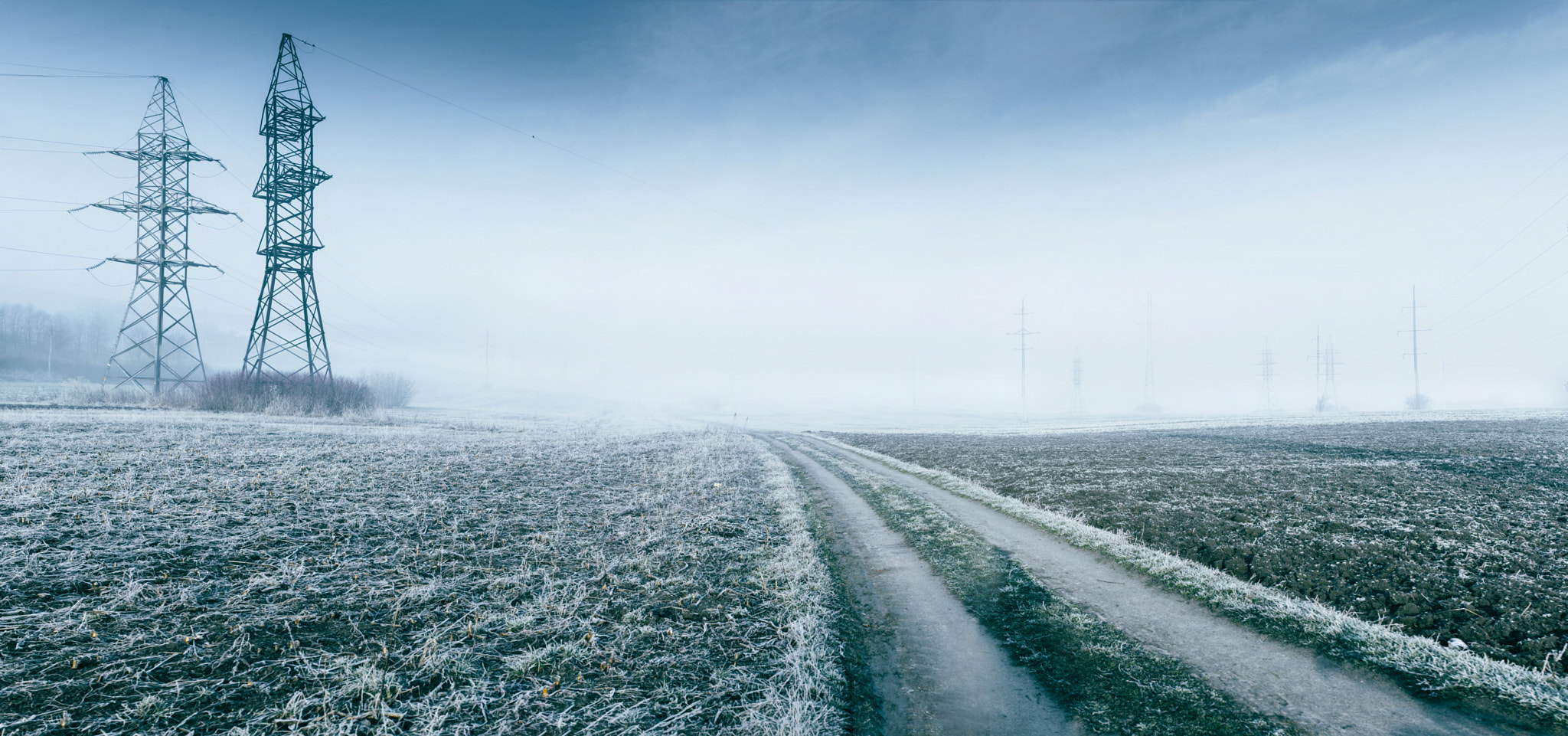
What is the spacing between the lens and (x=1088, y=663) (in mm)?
6422

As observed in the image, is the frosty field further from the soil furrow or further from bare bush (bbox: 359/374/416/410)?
bare bush (bbox: 359/374/416/410)

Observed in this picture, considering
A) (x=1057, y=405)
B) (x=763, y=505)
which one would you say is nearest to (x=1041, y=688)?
(x=763, y=505)

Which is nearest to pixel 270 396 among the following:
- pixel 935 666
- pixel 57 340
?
pixel 935 666

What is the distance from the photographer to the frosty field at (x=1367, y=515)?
Result: 7551 mm

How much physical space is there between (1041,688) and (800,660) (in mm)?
2460

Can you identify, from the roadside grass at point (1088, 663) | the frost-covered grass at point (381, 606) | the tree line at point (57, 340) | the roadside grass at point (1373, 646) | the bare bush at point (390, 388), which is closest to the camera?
the frost-covered grass at point (381, 606)

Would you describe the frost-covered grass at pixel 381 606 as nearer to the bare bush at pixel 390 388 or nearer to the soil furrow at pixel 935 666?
the soil furrow at pixel 935 666

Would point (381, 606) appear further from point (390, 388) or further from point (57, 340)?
point (57, 340)

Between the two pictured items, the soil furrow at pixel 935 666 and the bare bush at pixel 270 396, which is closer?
the soil furrow at pixel 935 666

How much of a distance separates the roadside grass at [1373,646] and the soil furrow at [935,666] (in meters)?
3.56

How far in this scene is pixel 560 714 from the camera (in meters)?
5.02

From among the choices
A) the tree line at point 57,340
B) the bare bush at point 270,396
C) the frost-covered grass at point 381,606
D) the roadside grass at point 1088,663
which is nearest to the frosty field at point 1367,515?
the roadside grass at point 1088,663

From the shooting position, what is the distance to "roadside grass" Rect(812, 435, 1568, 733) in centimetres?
534

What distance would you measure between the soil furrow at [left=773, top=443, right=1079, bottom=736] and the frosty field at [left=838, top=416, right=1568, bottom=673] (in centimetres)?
507
